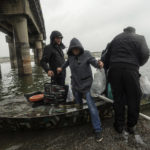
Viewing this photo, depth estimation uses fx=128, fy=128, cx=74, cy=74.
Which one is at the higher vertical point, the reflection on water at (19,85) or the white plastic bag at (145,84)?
the white plastic bag at (145,84)

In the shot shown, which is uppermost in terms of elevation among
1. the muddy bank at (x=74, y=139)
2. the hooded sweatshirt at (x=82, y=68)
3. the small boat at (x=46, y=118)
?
the hooded sweatshirt at (x=82, y=68)

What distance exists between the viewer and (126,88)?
2699 millimetres


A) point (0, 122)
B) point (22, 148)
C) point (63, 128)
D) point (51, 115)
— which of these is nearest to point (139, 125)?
point (63, 128)

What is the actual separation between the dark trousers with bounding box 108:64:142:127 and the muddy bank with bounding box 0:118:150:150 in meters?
0.45

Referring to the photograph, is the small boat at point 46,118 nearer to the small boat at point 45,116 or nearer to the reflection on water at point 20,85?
the small boat at point 45,116

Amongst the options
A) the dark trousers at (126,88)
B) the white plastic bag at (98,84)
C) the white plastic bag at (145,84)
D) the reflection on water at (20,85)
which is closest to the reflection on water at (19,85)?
the reflection on water at (20,85)

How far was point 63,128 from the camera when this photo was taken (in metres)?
3.59

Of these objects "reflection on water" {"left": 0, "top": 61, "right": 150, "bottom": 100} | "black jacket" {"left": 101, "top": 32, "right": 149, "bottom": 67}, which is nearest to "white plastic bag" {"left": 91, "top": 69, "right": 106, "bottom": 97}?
"black jacket" {"left": 101, "top": 32, "right": 149, "bottom": 67}

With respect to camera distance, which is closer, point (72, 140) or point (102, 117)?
point (72, 140)

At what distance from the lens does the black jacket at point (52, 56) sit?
3934 millimetres

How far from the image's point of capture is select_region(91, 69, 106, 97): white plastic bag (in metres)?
3.24

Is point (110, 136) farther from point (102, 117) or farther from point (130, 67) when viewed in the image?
point (130, 67)

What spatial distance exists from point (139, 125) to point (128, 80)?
168cm

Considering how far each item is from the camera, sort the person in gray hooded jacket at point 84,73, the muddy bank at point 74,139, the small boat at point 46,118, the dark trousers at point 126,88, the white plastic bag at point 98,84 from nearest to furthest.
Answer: the dark trousers at point 126,88
the muddy bank at point 74,139
the person in gray hooded jacket at point 84,73
the small boat at point 46,118
the white plastic bag at point 98,84
